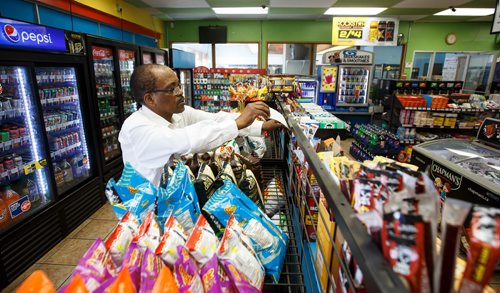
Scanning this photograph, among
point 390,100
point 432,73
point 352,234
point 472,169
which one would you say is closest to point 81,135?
point 352,234

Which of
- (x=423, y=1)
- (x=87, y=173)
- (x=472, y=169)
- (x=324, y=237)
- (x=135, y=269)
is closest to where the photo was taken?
(x=135, y=269)

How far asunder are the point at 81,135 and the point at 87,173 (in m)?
0.57

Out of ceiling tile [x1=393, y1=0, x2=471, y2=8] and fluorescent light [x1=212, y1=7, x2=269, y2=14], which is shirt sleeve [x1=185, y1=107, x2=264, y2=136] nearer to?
fluorescent light [x1=212, y1=7, x2=269, y2=14]

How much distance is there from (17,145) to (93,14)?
388 cm

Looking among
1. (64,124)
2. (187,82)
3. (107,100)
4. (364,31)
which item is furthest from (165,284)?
(364,31)

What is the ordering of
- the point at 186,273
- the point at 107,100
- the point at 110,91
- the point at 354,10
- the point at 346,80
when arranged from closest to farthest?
1. the point at 186,273
2. the point at 110,91
3. the point at 107,100
4. the point at 354,10
5. the point at 346,80

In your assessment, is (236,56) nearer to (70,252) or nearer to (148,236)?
(70,252)

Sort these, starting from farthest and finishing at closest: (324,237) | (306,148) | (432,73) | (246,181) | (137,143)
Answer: (432,73) → (137,143) → (246,181) → (306,148) → (324,237)

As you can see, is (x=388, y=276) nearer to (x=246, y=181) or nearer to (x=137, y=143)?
(x=246, y=181)

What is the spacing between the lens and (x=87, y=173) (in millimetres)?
4215

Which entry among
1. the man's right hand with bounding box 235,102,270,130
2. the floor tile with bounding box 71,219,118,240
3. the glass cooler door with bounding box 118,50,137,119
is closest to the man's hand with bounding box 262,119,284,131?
the man's right hand with bounding box 235,102,270,130

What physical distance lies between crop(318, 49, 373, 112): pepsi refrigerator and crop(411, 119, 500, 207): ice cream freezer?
15.3 feet

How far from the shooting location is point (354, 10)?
798 cm

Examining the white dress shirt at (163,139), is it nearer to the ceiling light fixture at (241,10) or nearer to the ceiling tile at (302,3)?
the ceiling tile at (302,3)
